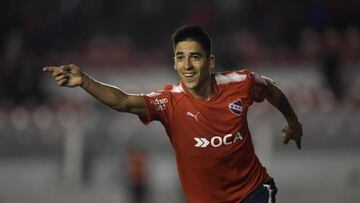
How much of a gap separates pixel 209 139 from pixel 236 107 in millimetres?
345

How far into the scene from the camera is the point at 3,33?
2014 centimetres

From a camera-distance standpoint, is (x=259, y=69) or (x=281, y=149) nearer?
(x=281, y=149)

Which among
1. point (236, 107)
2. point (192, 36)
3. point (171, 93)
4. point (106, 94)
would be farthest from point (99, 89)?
point (236, 107)

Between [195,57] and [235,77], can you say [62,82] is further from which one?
[235,77]

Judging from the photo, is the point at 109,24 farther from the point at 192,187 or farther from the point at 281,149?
the point at 192,187

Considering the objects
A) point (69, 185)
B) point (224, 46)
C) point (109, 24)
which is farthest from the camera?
point (109, 24)

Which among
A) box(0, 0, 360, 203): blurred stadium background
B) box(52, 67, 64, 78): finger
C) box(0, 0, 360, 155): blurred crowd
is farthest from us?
box(0, 0, 360, 155): blurred crowd

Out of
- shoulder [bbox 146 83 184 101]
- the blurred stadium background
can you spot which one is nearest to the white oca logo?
shoulder [bbox 146 83 184 101]

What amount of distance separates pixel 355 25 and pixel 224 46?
8.75 ft

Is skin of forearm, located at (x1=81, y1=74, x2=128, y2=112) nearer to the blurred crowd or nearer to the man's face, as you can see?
the man's face

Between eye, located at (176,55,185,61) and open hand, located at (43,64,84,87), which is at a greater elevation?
eye, located at (176,55,185,61)

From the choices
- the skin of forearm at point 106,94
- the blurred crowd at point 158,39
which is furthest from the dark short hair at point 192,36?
the blurred crowd at point 158,39

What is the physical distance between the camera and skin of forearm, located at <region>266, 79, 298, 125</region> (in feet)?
22.5

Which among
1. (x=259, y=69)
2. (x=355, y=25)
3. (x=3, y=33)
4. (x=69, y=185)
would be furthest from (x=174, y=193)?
(x=3, y=33)
